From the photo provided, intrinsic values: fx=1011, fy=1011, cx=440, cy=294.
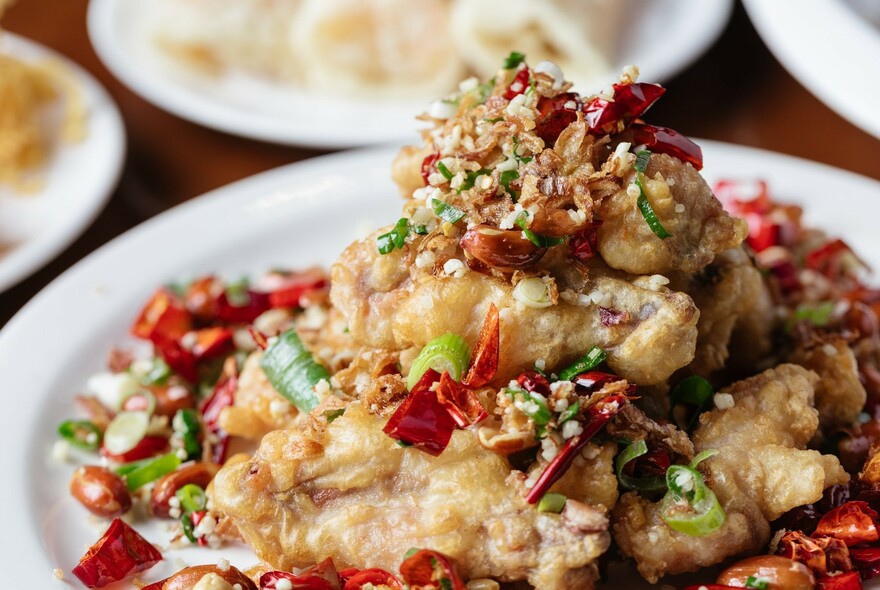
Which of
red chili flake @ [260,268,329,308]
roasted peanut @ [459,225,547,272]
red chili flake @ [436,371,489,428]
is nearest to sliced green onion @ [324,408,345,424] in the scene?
red chili flake @ [436,371,489,428]

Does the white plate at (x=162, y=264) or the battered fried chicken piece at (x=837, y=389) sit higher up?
the battered fried chicken piece at (x=837, y=389)

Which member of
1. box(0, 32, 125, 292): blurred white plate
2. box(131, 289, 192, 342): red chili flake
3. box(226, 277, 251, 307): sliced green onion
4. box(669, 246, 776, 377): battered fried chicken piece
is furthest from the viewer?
box(0, 32, 125, 292): blurred white plate

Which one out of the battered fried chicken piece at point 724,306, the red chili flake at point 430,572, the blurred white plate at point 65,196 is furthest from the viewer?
the blurred white plate at point 65,196

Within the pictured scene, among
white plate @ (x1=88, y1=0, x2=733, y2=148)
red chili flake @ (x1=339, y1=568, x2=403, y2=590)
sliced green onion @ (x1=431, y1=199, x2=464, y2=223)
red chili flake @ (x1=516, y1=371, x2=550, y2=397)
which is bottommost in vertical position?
white plate @ (x1=88, y1=0, x2=733, y2=148)

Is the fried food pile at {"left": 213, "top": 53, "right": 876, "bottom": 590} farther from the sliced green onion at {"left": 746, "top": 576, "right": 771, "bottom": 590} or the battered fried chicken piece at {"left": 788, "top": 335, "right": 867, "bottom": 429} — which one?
the battered fried chicken piece at {"left": 788, "top": 335, "right": 867, "bottom": 429}

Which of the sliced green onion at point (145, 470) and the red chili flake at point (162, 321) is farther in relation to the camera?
the red chili flake at point (162, 321)

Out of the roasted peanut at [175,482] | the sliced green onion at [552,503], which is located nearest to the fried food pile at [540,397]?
the sliced green onion at [552,503]

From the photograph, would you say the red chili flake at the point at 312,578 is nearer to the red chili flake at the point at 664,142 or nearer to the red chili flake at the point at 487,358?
the red chili flake at the point at 487,358
